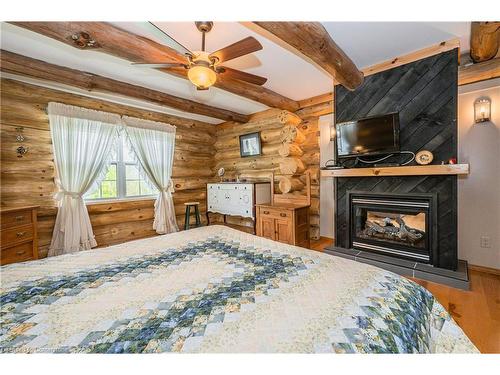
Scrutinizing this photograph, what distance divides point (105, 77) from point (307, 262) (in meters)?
3.33

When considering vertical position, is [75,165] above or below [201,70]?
below

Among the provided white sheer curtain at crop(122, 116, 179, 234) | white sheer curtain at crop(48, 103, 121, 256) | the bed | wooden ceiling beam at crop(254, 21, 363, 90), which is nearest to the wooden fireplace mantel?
wooden ceiling beam at crop(254, 21, 363, 90)

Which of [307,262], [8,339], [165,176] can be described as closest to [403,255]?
[307,262]

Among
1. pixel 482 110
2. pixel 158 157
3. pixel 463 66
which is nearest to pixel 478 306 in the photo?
pixel 482 110

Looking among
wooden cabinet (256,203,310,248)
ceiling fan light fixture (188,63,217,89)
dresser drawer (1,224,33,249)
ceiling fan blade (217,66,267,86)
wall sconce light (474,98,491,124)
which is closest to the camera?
ceiling fan light fixture (188,63,217,89)

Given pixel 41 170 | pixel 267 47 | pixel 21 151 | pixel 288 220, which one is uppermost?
pixel 267 47

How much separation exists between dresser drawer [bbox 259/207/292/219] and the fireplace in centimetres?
87

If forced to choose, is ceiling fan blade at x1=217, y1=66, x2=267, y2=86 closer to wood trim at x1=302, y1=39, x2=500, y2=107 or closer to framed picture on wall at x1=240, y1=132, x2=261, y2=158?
wood trim at x1=302, y1=39, x2=500, y2=107

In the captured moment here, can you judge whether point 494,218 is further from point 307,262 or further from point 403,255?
point 307,262

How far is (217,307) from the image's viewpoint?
915mm

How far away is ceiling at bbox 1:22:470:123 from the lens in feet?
6.62

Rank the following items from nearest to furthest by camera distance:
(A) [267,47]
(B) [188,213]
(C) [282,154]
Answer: (A) [267,47], (C) [282,154], (B) [188,213]

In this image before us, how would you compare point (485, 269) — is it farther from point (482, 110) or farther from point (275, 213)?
point (275, 213)

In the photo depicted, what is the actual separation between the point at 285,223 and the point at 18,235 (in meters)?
3.32
